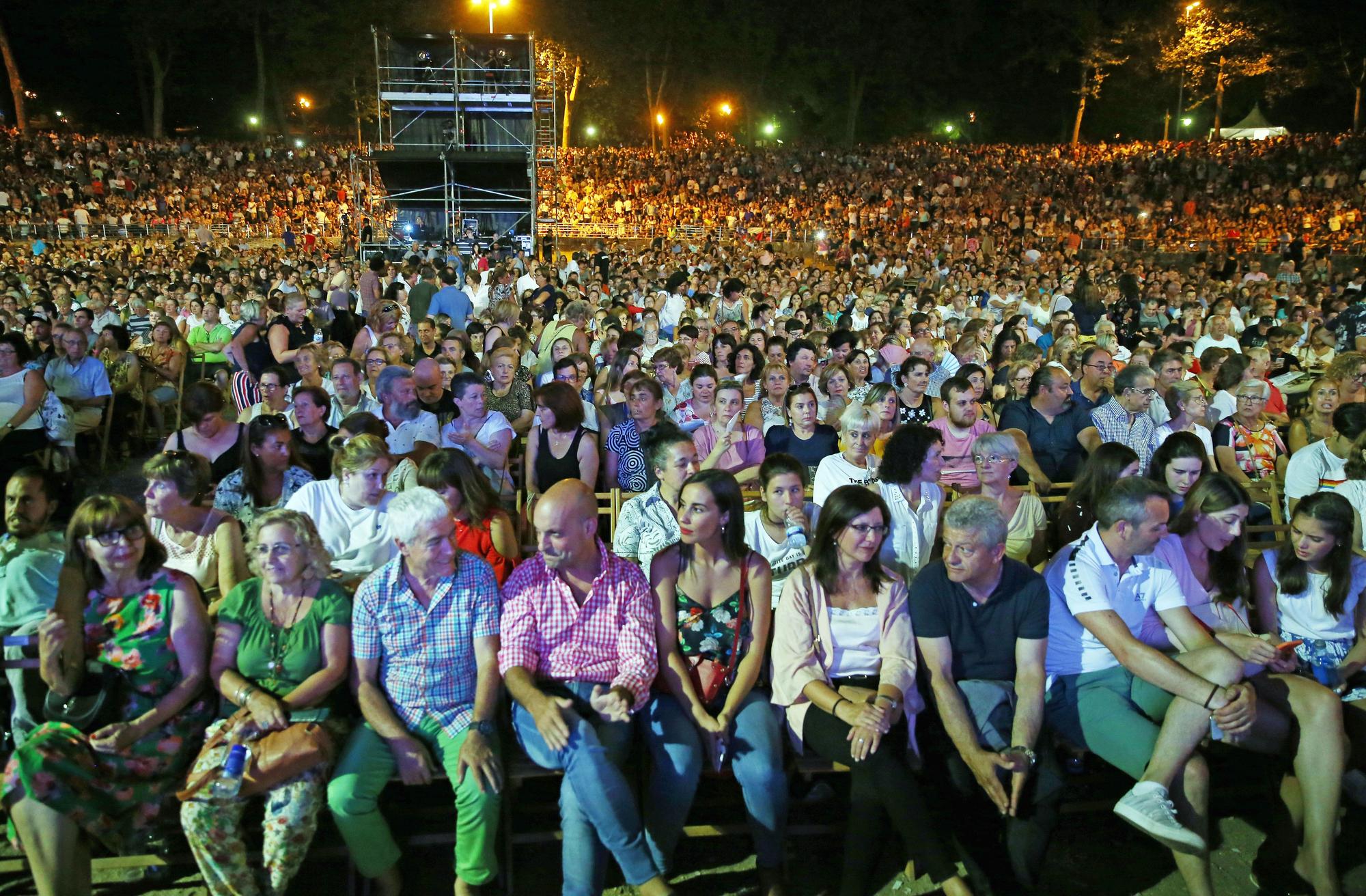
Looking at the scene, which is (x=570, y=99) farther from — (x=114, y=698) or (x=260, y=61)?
(x=114, y=698)

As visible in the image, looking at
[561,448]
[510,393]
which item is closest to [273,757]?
[561,448]

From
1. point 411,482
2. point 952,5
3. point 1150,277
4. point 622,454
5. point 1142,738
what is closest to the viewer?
point 1142,738

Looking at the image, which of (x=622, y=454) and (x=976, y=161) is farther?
(x=976, y=161)

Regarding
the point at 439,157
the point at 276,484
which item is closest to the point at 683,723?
the point at 276,484

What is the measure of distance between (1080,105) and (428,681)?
48122 millimetres

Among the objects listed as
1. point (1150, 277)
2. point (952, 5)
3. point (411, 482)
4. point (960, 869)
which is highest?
point (952, 5)

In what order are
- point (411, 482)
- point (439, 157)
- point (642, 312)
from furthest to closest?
point (439, 157), point (642, 312), point (411, 482)

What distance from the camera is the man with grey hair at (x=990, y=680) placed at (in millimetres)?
3064

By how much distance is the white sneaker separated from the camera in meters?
2.87

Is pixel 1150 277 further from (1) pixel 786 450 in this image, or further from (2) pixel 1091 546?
(2) pixel 1091 546

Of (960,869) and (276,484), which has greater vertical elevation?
(276,484)

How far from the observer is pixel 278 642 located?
3189mm

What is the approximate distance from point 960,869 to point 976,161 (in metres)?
33.4

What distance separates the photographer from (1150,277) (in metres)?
15.7
